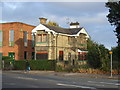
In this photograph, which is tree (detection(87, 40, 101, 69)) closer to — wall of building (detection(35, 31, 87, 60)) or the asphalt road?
wall of building (detection(35, 31, 87, 60))

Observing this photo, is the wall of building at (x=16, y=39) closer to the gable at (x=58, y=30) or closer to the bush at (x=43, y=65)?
the gable at (x=58, y=30)

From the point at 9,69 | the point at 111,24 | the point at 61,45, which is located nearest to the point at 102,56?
the point at 111,24

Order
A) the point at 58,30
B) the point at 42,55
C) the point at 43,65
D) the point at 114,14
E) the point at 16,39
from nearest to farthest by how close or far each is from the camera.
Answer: the point at 114,14 → the point at 43,65 → the point at 42,55 → the point at 58,30 → the point at 16,39

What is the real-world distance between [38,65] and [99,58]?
894 cm

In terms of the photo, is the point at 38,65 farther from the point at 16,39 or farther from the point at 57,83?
the point at 57,83

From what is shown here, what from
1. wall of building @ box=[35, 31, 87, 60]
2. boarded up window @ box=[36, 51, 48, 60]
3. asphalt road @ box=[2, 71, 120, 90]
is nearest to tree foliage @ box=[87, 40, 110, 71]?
wall of building @ box=[35, 31, 87, 60]

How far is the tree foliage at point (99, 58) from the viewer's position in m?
28.9

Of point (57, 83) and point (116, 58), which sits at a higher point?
point (116, 58)

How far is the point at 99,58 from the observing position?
29.9 m

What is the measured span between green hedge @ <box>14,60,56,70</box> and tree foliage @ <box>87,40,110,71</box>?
5.12 m

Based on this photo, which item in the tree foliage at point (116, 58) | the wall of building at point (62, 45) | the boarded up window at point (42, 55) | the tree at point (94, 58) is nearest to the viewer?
the tree foliage at point (116, 58)

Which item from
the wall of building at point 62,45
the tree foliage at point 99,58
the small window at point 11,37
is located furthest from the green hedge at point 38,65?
the small window at point 11,37

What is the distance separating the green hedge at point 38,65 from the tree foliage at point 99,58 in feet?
16.8

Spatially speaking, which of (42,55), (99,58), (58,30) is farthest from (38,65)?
(99,58)
